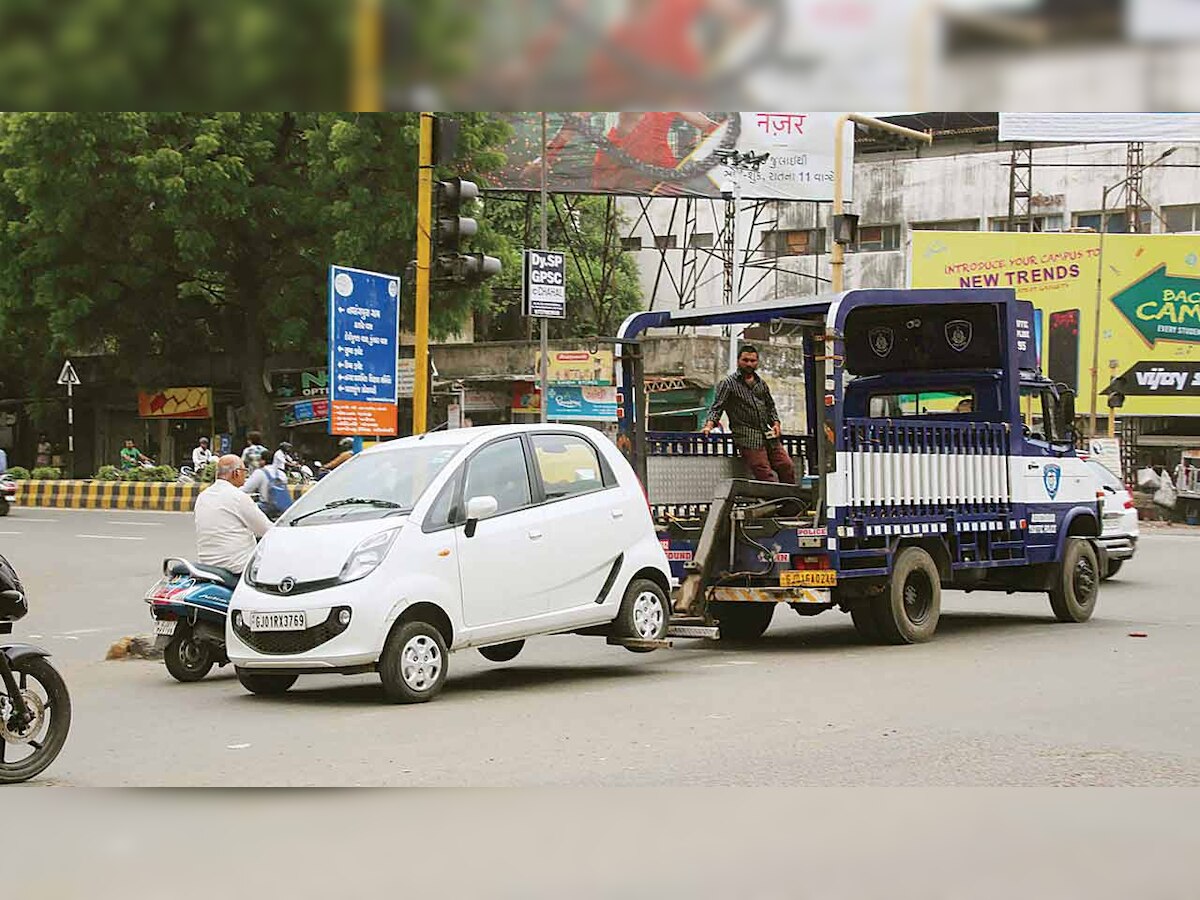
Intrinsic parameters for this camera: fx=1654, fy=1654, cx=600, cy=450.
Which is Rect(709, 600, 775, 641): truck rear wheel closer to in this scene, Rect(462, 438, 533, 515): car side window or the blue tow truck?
the blue tow truck

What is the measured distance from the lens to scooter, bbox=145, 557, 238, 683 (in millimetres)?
12242

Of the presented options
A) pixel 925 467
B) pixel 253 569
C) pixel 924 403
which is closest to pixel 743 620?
pixel 925 467

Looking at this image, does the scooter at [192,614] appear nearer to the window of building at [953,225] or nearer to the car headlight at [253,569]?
the car headlight at [253,569]

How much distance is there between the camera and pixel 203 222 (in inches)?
1473

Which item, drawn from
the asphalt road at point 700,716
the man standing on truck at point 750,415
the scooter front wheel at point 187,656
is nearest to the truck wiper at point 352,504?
the asphalt road at point 700,716

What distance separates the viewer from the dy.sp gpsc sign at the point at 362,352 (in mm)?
15234

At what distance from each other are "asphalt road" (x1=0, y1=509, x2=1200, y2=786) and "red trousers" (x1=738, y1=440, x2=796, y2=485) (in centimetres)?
151

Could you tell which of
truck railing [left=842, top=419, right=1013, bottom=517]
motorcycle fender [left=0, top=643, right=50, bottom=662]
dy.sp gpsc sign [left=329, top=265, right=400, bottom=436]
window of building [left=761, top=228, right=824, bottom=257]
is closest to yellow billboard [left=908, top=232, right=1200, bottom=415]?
window of building [left=761, top=228, right=824, bottom=257]

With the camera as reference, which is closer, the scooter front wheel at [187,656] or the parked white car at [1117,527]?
the scooter front wheel at [187,656]

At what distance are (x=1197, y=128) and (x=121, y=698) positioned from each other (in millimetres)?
39652

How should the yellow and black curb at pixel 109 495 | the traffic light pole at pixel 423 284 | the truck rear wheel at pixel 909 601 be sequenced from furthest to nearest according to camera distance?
the yellow and black curb at pixel 109 495 → the traffic light pole at pixel 423 284 → the truck rear wheel at pixel 909 601

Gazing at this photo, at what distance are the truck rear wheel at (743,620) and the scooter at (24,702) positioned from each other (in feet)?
25.9

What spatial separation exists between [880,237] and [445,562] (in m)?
44.1
